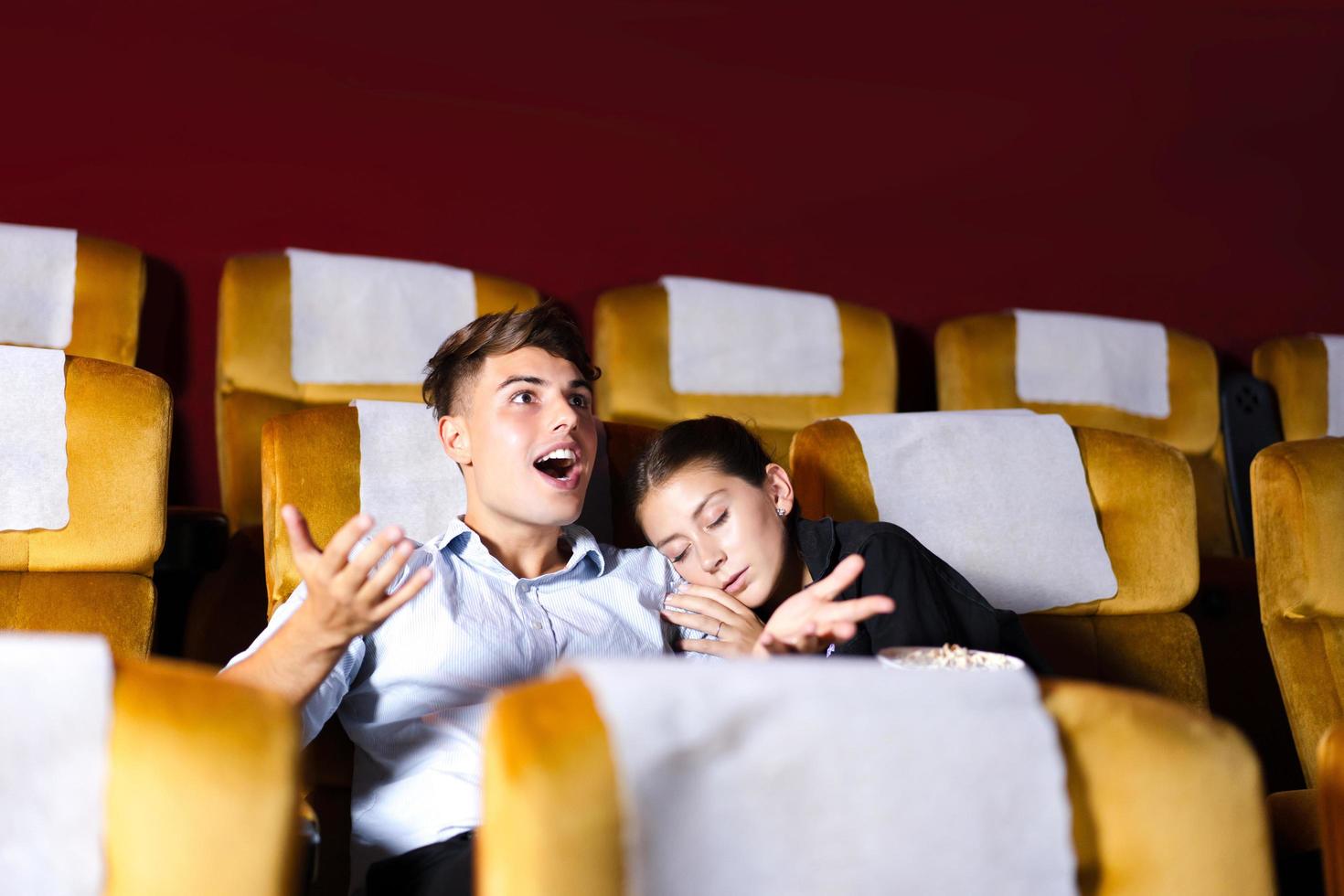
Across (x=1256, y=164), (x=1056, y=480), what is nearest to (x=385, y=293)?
(x=1056, y=480)

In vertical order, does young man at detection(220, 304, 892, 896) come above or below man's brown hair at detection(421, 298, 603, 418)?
below

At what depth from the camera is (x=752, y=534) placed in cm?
149

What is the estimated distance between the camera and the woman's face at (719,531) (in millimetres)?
1485

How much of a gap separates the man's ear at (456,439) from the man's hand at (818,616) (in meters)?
0.59

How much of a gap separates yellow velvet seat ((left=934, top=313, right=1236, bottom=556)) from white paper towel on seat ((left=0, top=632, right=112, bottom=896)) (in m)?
2.07

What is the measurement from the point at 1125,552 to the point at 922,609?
21.0 inches

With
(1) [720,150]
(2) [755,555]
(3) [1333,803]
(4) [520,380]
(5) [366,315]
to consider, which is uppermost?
(1) [720,150]

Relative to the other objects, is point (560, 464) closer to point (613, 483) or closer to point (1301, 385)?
point (613, 483)

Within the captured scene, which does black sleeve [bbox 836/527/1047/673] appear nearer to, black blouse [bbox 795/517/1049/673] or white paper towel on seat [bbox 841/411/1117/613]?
black blouse [bbox 795/517/1049/673]

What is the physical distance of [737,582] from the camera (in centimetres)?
149

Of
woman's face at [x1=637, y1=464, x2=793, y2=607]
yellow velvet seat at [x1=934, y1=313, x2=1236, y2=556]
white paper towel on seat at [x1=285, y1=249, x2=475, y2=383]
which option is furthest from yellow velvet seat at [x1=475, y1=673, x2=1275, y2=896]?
yellow velvet seat at [x1=934, y1=313, x2=1236, y2=556]

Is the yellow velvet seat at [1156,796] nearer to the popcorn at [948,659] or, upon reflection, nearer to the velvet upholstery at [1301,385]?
the popcorn at [948,659]

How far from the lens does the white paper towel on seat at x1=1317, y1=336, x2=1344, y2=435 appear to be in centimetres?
267

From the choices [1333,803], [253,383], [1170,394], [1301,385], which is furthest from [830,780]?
[1301,385]
